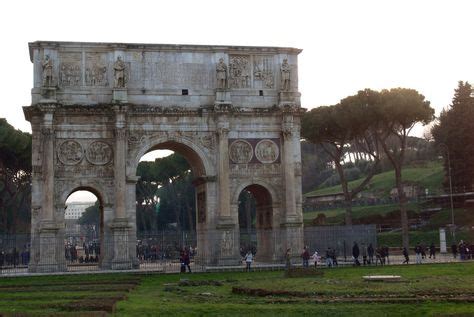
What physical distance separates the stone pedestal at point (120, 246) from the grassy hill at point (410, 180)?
38.6 metres

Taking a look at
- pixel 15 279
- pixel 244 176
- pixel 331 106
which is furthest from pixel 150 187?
pixel 15 279

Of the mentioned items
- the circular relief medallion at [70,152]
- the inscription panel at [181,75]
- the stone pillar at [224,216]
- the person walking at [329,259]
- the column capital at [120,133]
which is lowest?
the person walking at [329,259]

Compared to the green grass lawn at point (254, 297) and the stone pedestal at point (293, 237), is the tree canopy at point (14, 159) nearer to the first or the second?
the stone pedestal at point (293, 237)

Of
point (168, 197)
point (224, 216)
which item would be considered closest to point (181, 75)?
point (224, 216)

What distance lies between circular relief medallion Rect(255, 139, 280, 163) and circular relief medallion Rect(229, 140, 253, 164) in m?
0.41

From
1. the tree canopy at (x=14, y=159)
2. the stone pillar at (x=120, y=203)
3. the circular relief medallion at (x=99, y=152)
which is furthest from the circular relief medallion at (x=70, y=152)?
the tree canopy at (x=14, y=159)

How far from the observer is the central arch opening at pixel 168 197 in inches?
1361

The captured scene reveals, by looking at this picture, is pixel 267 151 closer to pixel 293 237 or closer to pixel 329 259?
pixel 293 237

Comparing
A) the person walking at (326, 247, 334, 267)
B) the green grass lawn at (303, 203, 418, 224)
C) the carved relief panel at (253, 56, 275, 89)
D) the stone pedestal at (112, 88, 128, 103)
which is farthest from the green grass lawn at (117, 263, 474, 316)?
the green grass lawn at (303, 203, 418, 224)

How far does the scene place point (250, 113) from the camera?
34.0 metres

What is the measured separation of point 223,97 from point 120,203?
23.4 ft

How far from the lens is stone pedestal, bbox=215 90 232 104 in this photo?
33312 millimetres

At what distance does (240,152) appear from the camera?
34000 millimetres

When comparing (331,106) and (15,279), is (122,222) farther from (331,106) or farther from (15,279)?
(331,106)
